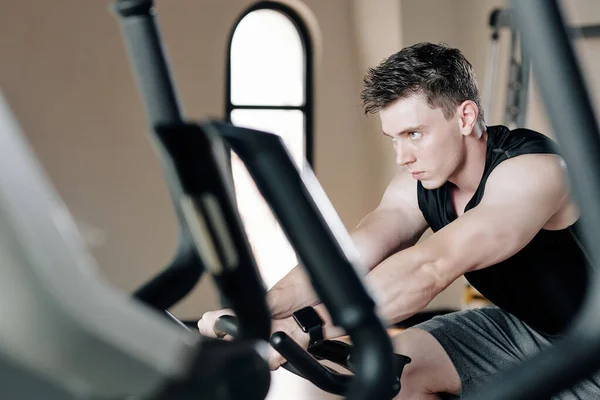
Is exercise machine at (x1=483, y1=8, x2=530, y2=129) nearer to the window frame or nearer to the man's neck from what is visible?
the window frame

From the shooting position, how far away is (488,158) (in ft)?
5.58

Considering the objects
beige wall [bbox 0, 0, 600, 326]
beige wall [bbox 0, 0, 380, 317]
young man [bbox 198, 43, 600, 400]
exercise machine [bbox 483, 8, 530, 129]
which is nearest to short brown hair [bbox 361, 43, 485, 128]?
young man [bbox 198, 43, 600, 400]

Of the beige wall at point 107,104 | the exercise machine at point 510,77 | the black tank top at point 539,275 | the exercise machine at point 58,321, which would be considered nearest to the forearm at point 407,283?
the black tank top at point 539,275

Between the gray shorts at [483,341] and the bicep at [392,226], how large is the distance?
0.81 ft

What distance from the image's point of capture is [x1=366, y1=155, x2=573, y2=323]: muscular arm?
57.7 inches

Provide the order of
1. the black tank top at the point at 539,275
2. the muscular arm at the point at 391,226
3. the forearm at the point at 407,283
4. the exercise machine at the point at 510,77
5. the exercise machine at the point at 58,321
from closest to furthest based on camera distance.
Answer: the exercise machine at the point at 58,321
the forearm at the point at 407,283
the black tank top at the point at 539,275
the muscular arm at the point at 391,226
the exercise machine at the point at 510,77

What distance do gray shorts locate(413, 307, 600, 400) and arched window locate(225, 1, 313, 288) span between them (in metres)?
3.39

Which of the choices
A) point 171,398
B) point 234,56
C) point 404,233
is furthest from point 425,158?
point 234,56

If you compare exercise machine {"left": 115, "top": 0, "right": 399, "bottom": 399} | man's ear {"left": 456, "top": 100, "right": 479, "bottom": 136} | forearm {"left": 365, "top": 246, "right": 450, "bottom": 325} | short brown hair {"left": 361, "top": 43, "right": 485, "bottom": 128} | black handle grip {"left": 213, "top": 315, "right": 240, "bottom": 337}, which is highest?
exercise machine {"left": 115, "top": 0, "right": 399, "bottom": 399}

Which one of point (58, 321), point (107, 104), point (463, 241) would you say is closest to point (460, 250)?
point (463, 241)

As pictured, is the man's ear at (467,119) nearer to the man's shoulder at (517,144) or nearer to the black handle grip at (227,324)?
the man's shoulder at (517,144)

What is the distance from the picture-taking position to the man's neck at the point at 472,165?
1.74m

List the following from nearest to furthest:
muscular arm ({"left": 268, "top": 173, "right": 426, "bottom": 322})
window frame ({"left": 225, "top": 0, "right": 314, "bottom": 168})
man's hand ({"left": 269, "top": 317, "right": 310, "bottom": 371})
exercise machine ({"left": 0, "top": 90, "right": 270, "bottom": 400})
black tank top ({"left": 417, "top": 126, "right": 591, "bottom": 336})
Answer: exercise machine ({"left": 0, "top": 90, "right": 270, "bottom": 400}) < man's hand ({"left": 269, "top": 317, "right": 310, "bottom": 371}) < black tank top ({"left": 417, "top": 126, "right": 591, "bottom": 336}) < muscular arm ({"left": 268, "top": 173, "right": 426, "bottom": 322}) < window frame ({"left": 225, "top": 0, "right": 314, "bottom": 168})

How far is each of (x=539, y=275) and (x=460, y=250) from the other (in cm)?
22
